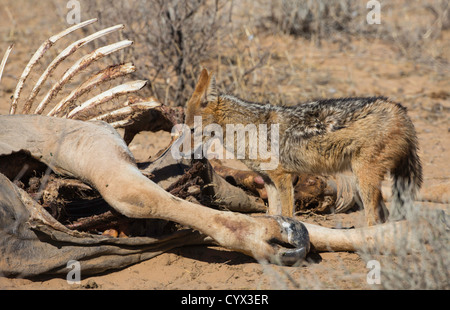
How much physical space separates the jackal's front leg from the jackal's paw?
130 centimetres

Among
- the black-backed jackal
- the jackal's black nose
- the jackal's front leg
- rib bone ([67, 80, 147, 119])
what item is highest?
rib bone ([67, 80, 147, 119])

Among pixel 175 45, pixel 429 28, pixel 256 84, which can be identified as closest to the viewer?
pixel 175 45

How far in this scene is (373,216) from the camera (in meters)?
5.12

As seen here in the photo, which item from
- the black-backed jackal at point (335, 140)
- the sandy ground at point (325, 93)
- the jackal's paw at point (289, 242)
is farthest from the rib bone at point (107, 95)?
the jackal's paw at point (289, 242)

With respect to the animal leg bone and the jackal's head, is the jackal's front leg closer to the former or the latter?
the jackal's head

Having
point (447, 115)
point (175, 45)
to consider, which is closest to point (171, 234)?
point (175, 45)

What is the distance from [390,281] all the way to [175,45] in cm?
577

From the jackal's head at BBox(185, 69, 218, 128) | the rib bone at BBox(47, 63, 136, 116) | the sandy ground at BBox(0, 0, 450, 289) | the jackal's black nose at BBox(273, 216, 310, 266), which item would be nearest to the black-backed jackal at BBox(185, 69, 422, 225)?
the jackal's head at BBox(185, 69, 218, 128)

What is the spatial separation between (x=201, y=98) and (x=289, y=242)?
2136 millimetres

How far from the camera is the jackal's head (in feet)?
18.3

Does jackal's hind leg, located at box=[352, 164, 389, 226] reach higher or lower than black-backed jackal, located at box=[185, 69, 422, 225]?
lower

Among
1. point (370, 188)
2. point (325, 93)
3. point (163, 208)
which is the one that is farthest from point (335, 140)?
point (325, 93)

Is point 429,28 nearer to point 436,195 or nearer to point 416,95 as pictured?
point 416,95

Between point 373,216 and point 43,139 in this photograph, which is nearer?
point 43,139
